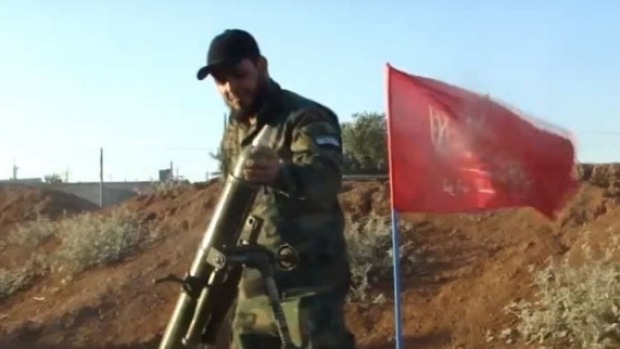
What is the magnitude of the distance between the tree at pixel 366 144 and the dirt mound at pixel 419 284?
292 inches

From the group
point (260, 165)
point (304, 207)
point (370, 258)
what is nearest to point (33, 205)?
point (370, 258)

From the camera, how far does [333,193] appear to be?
428 cm

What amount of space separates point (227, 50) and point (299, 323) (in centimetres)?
89

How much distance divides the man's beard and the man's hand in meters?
0.68

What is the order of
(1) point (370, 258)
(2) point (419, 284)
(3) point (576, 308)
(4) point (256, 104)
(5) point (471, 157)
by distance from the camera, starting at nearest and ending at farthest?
(4) point (256, 104) → (5) point (471, 157) → (3) point (576, 308) → (2) point (419, 284) → (1) point (370, 258)

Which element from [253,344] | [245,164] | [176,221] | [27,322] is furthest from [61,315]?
[245,164]

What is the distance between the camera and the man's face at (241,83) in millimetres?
4320

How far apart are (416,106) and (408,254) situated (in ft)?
15.1

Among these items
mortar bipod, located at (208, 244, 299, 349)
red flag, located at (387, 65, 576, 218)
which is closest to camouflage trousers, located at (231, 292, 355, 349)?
mortar bipod, located at (208, 244, 299, 349)

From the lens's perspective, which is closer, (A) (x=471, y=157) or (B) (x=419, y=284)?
(A) (x=471, y=157)

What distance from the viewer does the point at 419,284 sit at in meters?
12.2

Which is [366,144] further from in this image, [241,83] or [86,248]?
[241,83]

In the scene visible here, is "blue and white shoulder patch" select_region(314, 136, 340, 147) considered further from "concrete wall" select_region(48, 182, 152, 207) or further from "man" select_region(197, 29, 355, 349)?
"concrete wall" select_region(48, 182, 152, 207)

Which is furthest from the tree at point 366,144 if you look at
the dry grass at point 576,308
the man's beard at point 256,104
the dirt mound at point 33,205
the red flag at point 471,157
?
the man's beard at point 256,104
